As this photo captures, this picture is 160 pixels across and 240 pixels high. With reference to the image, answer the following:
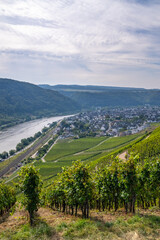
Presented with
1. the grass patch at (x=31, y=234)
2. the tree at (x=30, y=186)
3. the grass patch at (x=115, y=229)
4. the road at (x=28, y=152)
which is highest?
the tree at (x=30, y=186)

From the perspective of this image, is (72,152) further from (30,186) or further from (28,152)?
(30,186)

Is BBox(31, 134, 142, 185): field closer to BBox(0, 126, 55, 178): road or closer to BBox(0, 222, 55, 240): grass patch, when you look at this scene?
BBox(0, 126, 55, 178): road

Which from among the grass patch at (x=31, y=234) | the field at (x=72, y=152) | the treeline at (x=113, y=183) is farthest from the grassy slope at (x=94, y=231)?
the field at (x=72, y=152)

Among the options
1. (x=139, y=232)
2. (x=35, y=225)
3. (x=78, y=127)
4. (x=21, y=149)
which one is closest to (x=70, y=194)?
(x=35, y=225)

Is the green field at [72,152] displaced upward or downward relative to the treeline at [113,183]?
downward

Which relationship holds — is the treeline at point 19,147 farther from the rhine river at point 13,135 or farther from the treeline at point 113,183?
the treeline at point 113,183

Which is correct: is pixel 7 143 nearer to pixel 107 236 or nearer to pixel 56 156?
pixel 56 156

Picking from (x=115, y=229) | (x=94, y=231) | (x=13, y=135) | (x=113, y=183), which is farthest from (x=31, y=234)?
(x=13, y=135)

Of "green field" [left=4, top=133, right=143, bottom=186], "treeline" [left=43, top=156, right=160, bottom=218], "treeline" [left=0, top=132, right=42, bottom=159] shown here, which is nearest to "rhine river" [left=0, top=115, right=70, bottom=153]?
"treeline" [left=0, top=132, right=42, bottom=159]
